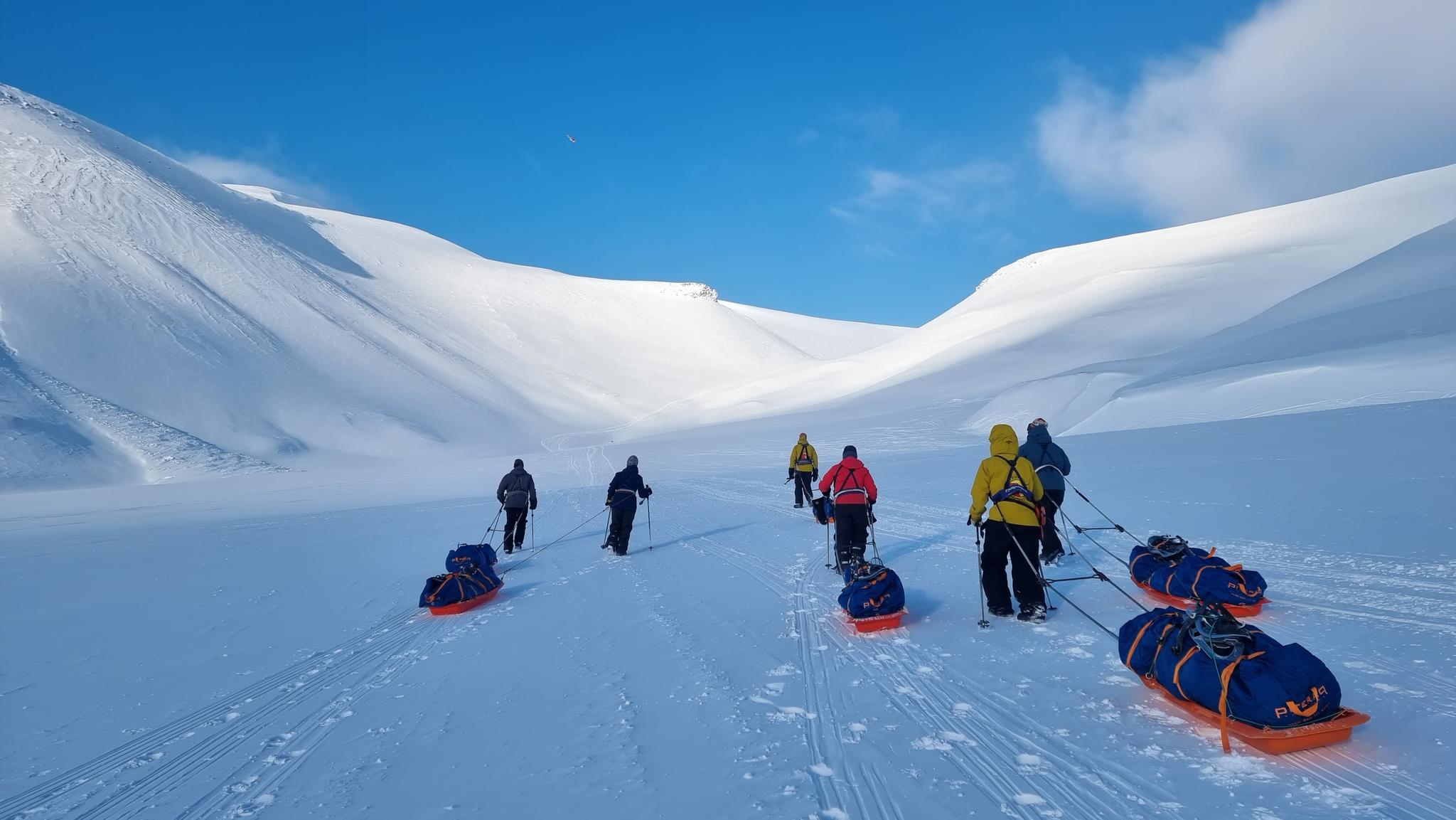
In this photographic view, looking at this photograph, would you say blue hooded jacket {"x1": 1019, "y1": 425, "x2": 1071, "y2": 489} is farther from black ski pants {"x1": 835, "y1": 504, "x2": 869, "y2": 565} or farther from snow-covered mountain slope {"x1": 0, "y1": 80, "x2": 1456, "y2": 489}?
snow-covered mountain slope {"x1": 0, "y1": 80, "x2": 1456, "y2": 489}

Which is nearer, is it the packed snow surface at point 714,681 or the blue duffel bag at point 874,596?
the packed snow surface at point 714,681

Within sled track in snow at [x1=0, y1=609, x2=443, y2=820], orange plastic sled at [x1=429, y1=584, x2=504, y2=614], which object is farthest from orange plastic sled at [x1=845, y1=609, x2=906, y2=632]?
orange plastic sled at [x1=429, y1=584, x2=504, y2=614]

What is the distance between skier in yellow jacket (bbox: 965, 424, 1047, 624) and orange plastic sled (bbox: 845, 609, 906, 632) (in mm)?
871

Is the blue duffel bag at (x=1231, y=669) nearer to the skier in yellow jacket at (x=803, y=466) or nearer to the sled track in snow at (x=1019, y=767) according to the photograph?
the sled track in snow at (x=1019, y=767)

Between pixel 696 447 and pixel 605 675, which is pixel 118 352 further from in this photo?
pixel 605 675

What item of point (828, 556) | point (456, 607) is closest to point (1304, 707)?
point (828, 556)

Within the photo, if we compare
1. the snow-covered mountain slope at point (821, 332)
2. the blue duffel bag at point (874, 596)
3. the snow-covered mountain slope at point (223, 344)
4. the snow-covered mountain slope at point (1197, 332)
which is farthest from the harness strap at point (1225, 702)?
the snow-covered mountain slope at point (821, 332)

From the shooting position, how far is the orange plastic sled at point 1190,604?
5918 millimetres

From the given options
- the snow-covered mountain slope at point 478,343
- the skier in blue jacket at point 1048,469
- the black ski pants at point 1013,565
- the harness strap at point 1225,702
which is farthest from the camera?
the snow-covered mountain slope at point 478,343

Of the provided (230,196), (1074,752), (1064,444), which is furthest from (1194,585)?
(230,196)

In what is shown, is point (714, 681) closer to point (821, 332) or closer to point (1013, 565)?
point (1013, 565)

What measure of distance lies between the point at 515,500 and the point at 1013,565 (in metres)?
8.08

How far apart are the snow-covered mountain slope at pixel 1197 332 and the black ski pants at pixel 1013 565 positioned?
48.8ft

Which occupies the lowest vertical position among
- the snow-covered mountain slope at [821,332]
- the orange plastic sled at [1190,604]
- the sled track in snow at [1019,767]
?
the sled track in snow at [1019,767]
